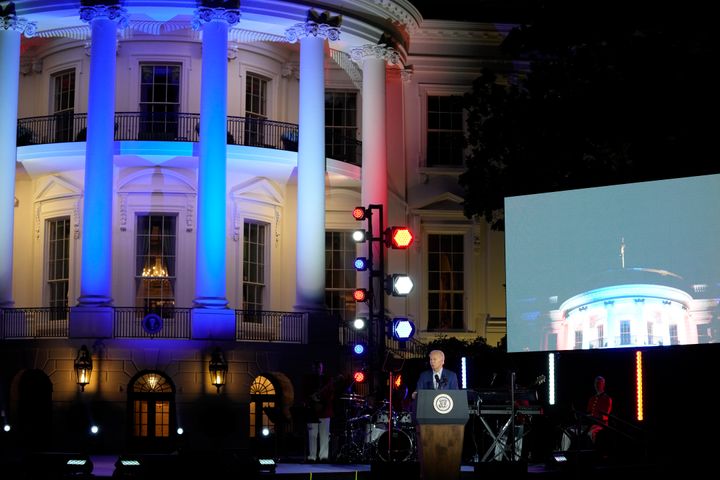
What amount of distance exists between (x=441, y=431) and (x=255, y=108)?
21.0 m

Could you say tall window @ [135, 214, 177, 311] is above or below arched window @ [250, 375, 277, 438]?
above

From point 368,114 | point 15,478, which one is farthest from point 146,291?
point 15,478

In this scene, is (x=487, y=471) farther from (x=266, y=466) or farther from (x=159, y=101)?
(x=159, y=101)

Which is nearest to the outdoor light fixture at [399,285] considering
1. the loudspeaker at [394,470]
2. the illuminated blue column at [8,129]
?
the loudspeaker at [394,470]

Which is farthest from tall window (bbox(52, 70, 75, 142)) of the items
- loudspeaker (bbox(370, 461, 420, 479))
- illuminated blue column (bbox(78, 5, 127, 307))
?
loudspeaker (bbox(370, 461, 420, 479))

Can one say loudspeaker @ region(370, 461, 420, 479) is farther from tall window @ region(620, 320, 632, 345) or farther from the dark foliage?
the dark foliage

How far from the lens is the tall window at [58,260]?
1446 inches

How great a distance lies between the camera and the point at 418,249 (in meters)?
39.5

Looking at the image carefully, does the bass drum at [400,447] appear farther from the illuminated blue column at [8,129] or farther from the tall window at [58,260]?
the tall window at [58,260]

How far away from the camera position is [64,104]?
124 feet

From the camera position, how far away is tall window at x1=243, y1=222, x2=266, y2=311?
122ft

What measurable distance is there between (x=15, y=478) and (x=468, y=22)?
23.4m

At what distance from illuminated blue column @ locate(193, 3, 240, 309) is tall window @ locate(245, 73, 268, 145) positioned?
9.73 ft

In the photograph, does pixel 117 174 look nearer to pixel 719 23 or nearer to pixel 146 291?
pixel 146 291
